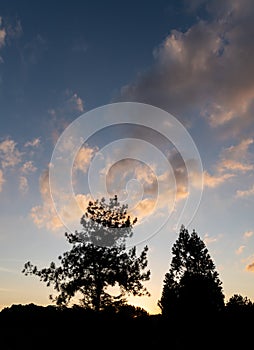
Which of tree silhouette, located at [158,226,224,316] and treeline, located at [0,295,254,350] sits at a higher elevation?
tree silhouette, located at [158,226,224,316]

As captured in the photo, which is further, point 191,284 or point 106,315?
point 191,284

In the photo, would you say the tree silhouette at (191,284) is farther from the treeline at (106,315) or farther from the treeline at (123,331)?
the treeline at (123,331)

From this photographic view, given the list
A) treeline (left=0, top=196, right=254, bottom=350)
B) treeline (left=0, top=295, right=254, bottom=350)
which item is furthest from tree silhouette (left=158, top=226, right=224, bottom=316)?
treeline (left=0, top=295, right=254, bottom=350)

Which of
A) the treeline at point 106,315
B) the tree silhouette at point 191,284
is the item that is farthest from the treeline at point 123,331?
the tree silhouette at point 191,284

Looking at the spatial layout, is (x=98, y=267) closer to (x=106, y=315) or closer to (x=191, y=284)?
(x=106, y=315)

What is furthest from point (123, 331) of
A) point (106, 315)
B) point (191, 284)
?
point (191, 284)

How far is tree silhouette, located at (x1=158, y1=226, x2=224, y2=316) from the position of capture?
129 feet

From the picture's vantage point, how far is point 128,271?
27.6 meters

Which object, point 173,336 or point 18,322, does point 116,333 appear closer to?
point 173,336

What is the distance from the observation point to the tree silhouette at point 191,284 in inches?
1551

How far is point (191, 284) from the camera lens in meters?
42.2

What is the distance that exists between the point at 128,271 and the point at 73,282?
447cm

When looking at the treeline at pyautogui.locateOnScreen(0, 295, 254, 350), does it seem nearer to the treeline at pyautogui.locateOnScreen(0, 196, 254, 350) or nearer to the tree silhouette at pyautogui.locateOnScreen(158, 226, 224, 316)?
the treeline at pyautogui.locateOnScreen(0, 196, 254, 350)

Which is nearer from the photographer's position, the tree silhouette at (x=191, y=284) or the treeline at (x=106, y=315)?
the treeline at (x=106, y=315)
